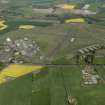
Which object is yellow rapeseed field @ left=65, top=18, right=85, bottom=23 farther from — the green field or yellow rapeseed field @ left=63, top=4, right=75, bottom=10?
the green field

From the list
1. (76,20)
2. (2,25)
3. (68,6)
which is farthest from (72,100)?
(68,6)

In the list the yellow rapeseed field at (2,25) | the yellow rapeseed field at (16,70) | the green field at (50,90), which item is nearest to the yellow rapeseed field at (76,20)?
the yellow rapeseed field at (2,25)

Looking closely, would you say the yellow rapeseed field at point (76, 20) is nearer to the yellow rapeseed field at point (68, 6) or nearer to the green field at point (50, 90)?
the yellow rapeseed field at point (68, 6)

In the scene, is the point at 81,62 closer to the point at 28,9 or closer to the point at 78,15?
the point at 78,15

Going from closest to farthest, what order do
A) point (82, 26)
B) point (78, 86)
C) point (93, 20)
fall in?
point (78, 86) → point (82, 26) → point (93, 20)

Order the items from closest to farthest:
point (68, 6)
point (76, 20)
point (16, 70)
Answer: point (16, 70) → point (76, 20) → point (68, 6)

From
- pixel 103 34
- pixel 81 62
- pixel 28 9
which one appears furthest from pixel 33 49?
pixel 28 9

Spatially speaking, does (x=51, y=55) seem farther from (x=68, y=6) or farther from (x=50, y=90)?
(x=68, y=6)
